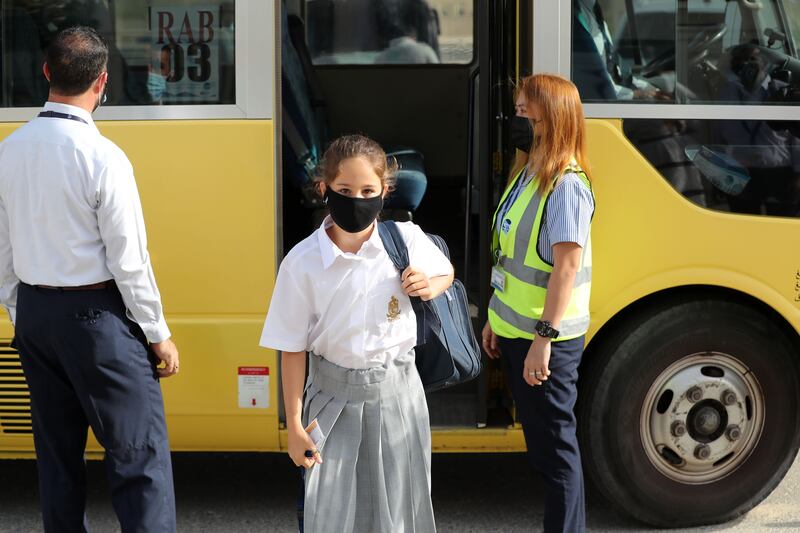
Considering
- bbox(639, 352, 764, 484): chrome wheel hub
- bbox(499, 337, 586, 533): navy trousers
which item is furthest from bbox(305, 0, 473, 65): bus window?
bbox(499, 337, 586, 533): navy trousers

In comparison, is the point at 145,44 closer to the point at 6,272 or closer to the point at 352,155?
the point at 6,272

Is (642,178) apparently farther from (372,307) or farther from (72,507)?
(72,507)

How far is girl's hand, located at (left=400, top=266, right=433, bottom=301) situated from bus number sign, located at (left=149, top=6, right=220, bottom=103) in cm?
130

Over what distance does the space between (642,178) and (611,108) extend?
27 centimetres

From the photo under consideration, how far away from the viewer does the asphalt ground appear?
409 cm

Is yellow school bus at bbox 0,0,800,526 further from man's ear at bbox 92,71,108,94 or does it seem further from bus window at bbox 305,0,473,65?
bus window at bbox 305,0,473,65

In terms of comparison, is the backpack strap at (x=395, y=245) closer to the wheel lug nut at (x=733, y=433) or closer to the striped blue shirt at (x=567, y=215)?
the striped blue shirt at (x=567, y=215)

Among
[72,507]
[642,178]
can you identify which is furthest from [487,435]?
[72,507]

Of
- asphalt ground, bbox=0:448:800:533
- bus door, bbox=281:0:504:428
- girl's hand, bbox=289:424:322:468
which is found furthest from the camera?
bus door, bbox=281:0:504:428

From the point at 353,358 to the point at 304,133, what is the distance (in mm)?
2428

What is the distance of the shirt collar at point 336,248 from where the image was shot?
108 inches

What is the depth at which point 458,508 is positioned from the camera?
14.0ft

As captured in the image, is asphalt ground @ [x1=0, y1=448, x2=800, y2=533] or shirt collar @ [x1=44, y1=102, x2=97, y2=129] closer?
shirt collar @ [x1=44, y1=102, x2=97, y2=129]

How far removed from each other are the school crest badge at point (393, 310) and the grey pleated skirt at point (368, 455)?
116 millimetres
